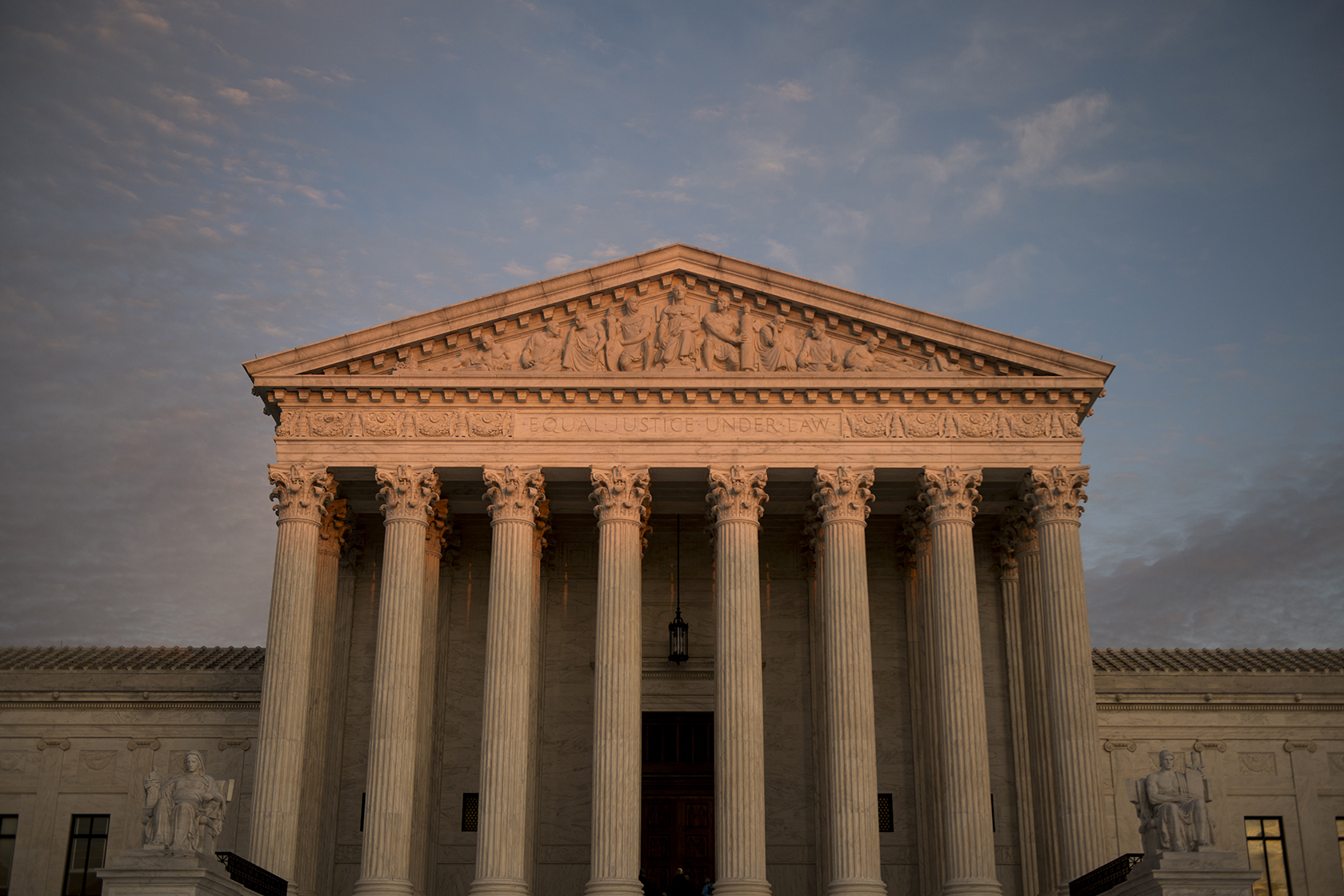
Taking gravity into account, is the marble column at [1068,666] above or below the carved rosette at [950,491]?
below

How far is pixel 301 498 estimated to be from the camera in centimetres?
3238

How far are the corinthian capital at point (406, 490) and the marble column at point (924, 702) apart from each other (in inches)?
476

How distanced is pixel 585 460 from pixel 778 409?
187 inches

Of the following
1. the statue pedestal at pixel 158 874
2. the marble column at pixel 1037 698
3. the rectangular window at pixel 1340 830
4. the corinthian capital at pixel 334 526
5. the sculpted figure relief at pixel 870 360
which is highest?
the sculpted figure relief at pixel 870 360

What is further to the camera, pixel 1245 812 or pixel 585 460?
pixel 1245 812

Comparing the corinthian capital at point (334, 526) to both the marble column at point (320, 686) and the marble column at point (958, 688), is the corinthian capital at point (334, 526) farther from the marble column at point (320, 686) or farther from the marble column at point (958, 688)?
the marble column at point (958, 688)

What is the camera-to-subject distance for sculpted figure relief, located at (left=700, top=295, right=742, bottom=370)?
33312mm

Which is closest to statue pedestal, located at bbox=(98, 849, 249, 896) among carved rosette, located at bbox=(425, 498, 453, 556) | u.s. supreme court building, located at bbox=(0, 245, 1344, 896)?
u.s. supreme court building, located at bbox=(0, 245, 1344, 896)

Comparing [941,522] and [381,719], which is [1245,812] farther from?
[381,719]

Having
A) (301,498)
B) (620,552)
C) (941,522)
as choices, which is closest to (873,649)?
(941,522)

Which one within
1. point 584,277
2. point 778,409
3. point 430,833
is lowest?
point 430,833

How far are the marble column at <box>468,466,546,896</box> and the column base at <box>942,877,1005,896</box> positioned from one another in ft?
30.7

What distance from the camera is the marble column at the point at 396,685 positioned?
30.1 m

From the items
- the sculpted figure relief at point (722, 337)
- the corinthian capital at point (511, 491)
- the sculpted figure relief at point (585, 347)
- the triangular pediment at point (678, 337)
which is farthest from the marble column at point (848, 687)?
the corinthian capital at point (511, 491)
